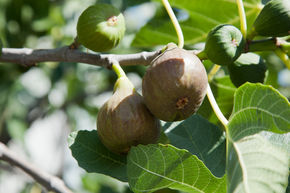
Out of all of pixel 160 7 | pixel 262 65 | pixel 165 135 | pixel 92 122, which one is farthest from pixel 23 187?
pixel 262 65

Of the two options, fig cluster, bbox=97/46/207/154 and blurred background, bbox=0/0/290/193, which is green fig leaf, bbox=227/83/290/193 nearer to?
fig cluster, bbox=97/46/207/154

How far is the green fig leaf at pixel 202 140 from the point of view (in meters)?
1.68

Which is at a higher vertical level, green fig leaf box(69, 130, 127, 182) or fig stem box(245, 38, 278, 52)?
fig stem box(245, 38, 278, 52)

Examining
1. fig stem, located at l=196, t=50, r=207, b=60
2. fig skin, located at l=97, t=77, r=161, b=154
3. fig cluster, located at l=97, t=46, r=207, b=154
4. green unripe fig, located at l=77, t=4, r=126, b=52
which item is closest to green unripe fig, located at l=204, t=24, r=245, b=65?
fig stem, located at l=196, t=50, r=207, b=60

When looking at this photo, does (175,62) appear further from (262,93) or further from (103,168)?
(103,168)

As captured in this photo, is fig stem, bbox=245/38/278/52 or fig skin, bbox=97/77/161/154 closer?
fig skin, bbox=97/77/161/154

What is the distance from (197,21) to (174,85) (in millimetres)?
1067

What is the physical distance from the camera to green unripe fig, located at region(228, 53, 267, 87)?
5.50 feet

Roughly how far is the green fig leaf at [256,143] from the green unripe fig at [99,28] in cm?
56

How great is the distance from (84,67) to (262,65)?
6.78 ft

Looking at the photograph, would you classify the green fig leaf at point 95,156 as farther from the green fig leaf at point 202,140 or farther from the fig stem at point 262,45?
the fig stem at point 262,45

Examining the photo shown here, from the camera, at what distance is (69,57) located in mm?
1727

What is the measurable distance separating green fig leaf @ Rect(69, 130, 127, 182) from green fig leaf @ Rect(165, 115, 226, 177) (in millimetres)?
242

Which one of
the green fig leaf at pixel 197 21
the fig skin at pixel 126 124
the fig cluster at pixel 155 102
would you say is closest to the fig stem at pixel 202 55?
the fig cluster at pixel 155 102
